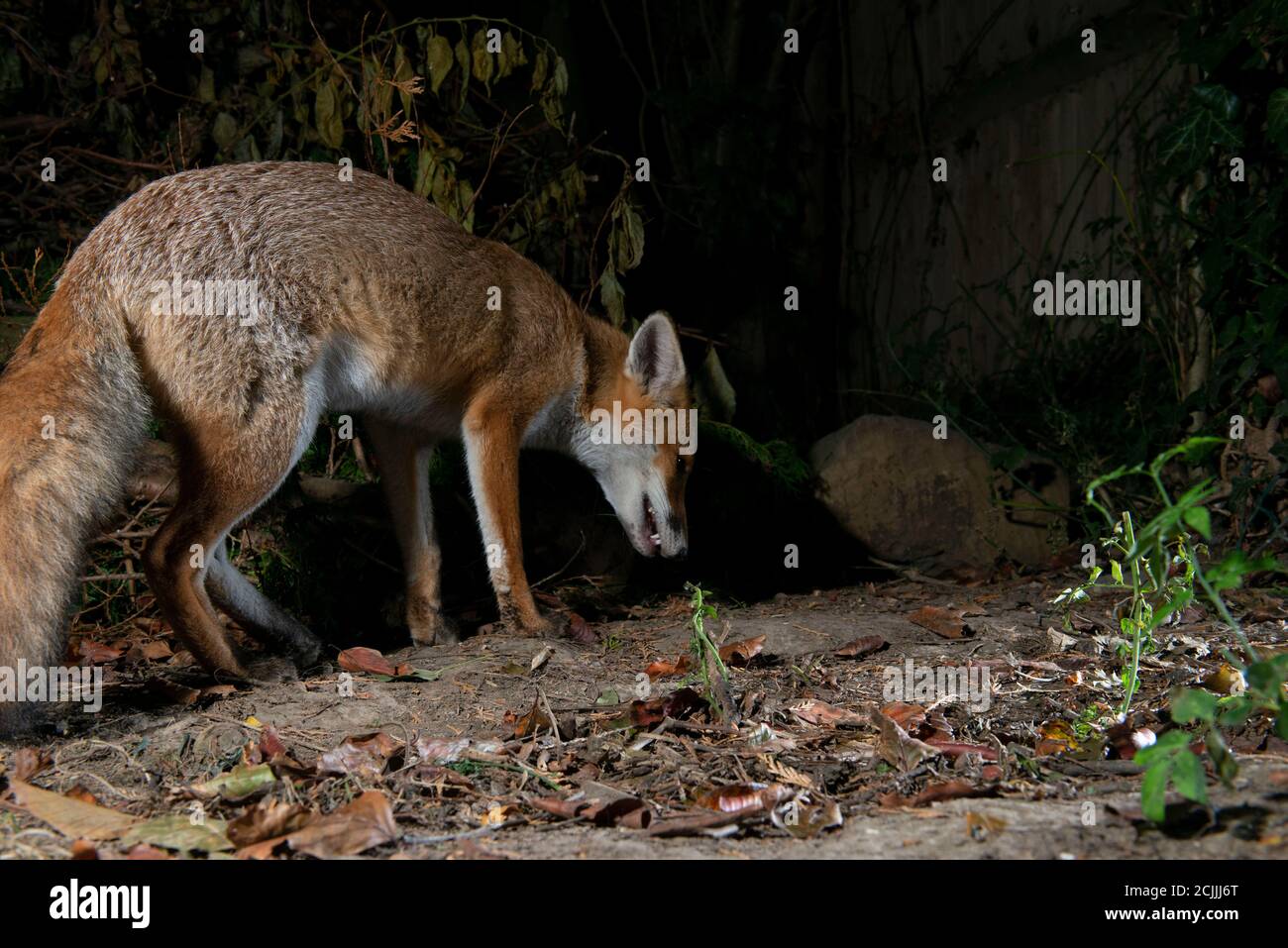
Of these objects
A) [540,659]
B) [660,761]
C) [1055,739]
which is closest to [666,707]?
[660,761]

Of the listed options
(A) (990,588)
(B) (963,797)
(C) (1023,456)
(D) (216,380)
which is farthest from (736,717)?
(C) (1023,456)

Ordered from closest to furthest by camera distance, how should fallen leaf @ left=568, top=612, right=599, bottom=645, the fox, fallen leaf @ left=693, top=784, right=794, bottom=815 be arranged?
fallen leaf @ left=693, top=784, right=794, bottom=815 → the fox → fallen leaf @ left=568, top=612, right=599, bottom=645

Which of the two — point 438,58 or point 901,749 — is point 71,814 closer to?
point 901,749

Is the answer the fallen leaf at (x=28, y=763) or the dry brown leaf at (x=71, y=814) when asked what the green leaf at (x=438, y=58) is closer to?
the fallen leaf at (x=28, y=763)

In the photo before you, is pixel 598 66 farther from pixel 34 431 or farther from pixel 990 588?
pixel 34 431

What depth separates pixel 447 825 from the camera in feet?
8.34

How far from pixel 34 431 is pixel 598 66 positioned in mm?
5627

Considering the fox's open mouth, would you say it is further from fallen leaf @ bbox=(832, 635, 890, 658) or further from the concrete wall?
the concrete wall

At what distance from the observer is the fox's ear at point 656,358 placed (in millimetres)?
5246

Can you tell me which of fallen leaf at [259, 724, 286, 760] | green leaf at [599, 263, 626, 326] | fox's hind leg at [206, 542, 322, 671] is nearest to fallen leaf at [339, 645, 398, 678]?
fox's hind leg at [206, 542, 322, 671]

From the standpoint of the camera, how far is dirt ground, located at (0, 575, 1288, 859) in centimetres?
231

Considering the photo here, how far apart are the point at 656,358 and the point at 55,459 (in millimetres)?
2830

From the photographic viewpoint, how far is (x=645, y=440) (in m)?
5.51

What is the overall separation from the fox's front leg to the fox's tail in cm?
144
